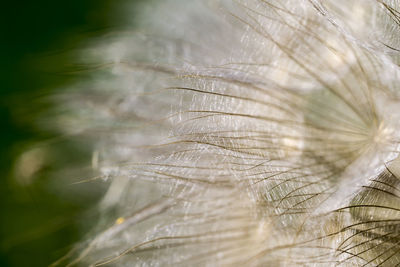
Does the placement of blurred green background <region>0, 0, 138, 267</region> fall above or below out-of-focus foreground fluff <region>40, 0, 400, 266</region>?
above

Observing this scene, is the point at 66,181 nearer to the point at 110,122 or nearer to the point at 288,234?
the point at 110,122

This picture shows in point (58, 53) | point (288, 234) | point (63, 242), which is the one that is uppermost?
point (58, 53)

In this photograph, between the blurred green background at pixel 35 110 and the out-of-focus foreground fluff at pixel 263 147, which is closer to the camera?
the out-of-focus foreground fluff at pixel 263 147

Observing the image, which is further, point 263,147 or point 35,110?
point 35,110

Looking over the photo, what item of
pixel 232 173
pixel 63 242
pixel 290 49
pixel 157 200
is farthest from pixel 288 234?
pixel 63 242

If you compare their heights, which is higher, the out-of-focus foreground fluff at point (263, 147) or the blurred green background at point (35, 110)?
the blurred green background at point (35, 110)
